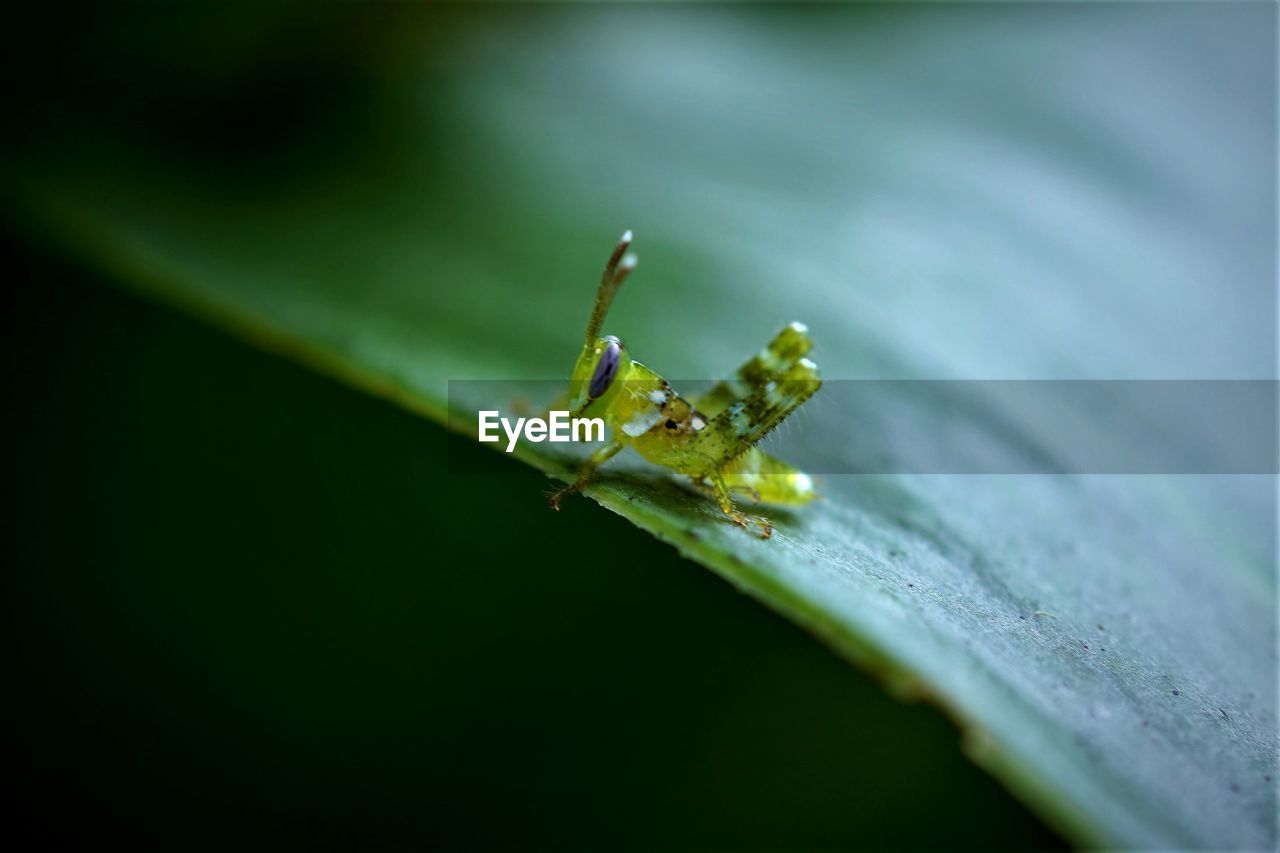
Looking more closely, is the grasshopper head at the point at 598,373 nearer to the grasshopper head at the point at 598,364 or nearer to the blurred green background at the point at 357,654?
the grasshopper head at the point at 598,364

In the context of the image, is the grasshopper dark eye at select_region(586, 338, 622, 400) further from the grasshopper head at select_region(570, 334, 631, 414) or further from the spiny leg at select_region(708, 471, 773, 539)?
the spiny leg at select_region(708, 471, 773, 539)

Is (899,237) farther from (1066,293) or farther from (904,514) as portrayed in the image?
(904,514)

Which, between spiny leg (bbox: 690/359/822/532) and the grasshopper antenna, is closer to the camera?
the grasshopper antenna

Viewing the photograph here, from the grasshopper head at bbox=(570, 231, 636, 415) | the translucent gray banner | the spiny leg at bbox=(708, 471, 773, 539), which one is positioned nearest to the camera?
the spiny leg at bbox=(708, 471, 773, 539)

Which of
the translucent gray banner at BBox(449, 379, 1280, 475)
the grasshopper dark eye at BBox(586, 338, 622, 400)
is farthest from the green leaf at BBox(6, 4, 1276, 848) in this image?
the grasshopper dark eye at BBox(586, 338, 622, 400)

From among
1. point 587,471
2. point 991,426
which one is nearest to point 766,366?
point 587,471

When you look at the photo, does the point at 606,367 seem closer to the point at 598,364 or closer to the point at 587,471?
the point at 598,364

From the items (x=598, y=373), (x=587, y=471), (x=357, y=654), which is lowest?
(x=357, y=654)

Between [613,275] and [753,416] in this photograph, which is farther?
[753,416]
